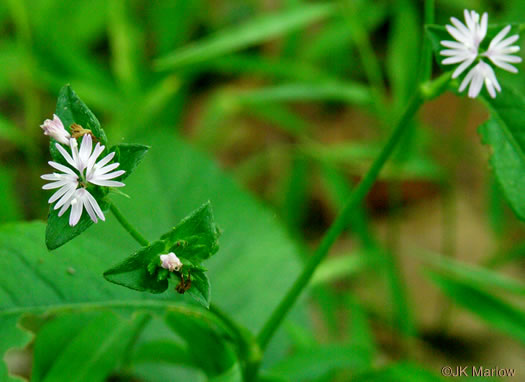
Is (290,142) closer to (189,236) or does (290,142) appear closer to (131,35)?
(131,35)

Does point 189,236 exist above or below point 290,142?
below

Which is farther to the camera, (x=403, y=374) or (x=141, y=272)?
(x=403, y=374)

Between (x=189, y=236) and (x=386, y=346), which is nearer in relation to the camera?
(x=189, y=236)

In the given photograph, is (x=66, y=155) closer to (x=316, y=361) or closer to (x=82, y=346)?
(x=82, y=346)

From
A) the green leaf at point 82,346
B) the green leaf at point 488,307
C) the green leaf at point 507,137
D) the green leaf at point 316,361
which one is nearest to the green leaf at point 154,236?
the green leaf at point 82,346

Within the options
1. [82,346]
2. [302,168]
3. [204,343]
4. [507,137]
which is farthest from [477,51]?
[302,168]

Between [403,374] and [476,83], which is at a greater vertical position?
[476,83]

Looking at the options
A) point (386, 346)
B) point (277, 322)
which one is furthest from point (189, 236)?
point (386, 346)
